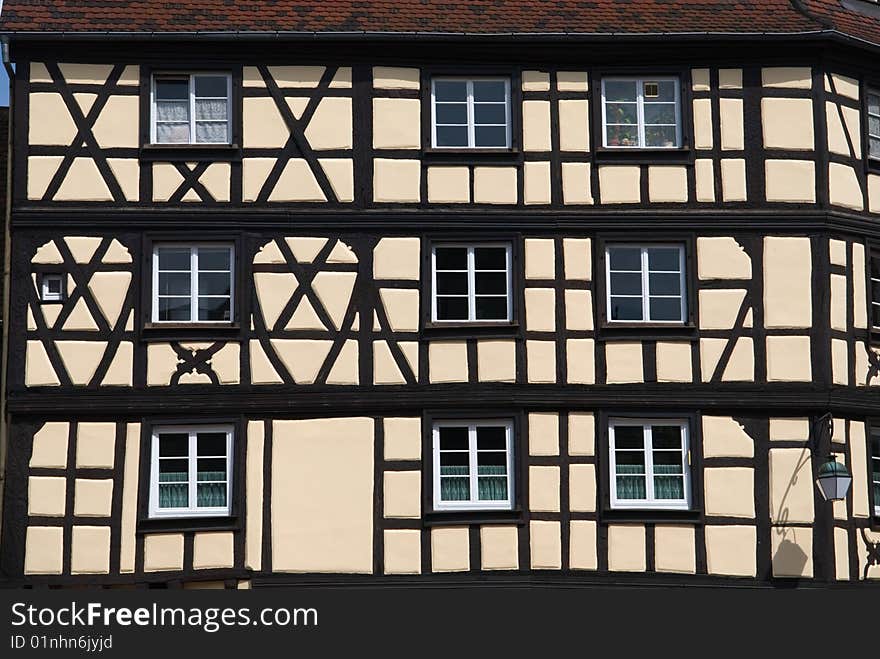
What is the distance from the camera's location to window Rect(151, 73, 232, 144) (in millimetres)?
25422

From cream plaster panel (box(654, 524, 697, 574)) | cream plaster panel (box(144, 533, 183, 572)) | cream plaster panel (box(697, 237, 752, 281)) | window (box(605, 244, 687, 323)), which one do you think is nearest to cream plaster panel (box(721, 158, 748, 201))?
cream plaster panel (box(697, 237, 752, 281))

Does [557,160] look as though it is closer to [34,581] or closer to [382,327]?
[382,327]

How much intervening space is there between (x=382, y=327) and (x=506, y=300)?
63.6 inches

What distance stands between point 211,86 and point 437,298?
13.3 feet

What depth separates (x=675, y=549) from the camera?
24.4 metres

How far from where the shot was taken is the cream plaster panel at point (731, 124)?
25.5 metres

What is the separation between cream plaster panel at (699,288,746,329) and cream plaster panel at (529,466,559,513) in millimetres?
2700

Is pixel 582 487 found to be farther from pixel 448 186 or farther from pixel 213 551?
pixel 213 551

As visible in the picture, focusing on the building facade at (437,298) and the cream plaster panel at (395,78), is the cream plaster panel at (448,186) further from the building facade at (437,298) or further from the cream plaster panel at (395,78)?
the cream plaster panel at (395,78)

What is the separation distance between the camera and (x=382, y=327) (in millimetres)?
24984

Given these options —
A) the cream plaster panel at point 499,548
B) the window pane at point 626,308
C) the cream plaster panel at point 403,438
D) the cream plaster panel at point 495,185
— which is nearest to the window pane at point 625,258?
the window pane at point 626,308

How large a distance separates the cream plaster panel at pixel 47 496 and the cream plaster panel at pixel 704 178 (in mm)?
8817

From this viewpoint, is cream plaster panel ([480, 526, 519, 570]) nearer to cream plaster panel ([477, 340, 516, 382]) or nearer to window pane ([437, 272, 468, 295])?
cream plaster panel ([477, 340, 516, 382])

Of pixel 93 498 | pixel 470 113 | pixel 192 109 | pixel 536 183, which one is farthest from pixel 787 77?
pixel 93 498
